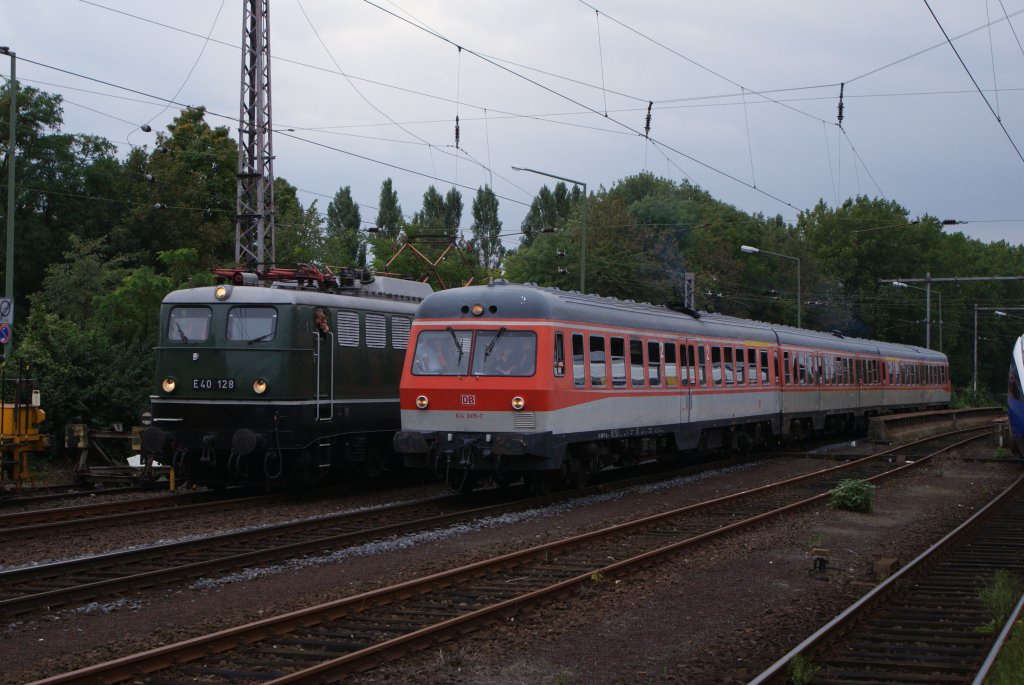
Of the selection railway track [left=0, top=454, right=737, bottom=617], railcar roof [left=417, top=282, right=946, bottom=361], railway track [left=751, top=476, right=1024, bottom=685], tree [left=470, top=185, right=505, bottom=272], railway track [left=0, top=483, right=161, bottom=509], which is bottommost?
railway track [left=751, top=476, right=1024, bottom=685]

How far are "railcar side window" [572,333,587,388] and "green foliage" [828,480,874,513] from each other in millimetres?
4217

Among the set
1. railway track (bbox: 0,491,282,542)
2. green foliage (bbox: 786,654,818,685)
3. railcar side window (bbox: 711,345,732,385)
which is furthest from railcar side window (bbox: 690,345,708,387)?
green foliage (bbox: 786,654,818,685)

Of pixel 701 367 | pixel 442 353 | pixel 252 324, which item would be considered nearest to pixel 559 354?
pixel 442 353

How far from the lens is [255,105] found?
25438mm

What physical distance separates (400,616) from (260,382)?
8086 mm

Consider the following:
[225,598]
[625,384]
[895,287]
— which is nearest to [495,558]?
[225,598]

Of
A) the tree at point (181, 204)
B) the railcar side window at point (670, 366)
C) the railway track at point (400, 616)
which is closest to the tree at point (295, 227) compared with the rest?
the tree at point (181, 204)

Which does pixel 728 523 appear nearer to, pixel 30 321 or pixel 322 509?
pixel 322 509

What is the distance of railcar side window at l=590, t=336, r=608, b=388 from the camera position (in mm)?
18094

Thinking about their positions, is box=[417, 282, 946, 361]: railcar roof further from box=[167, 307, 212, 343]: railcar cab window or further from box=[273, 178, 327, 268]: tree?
box=[273, 178, 327, 268]: tree

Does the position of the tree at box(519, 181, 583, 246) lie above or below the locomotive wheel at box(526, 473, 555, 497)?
above

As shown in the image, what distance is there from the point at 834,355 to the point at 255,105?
18.3 meters

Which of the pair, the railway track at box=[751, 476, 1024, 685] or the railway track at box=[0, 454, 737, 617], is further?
the railway track at box=[0, 454, 737, 617]

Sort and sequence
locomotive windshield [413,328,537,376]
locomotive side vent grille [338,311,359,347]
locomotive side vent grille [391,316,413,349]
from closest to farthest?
locomotive windshield [413,328,537,376], locomotive side vent grille [338,311,359,347], locomotive side vent grille [391,316,413,349]
